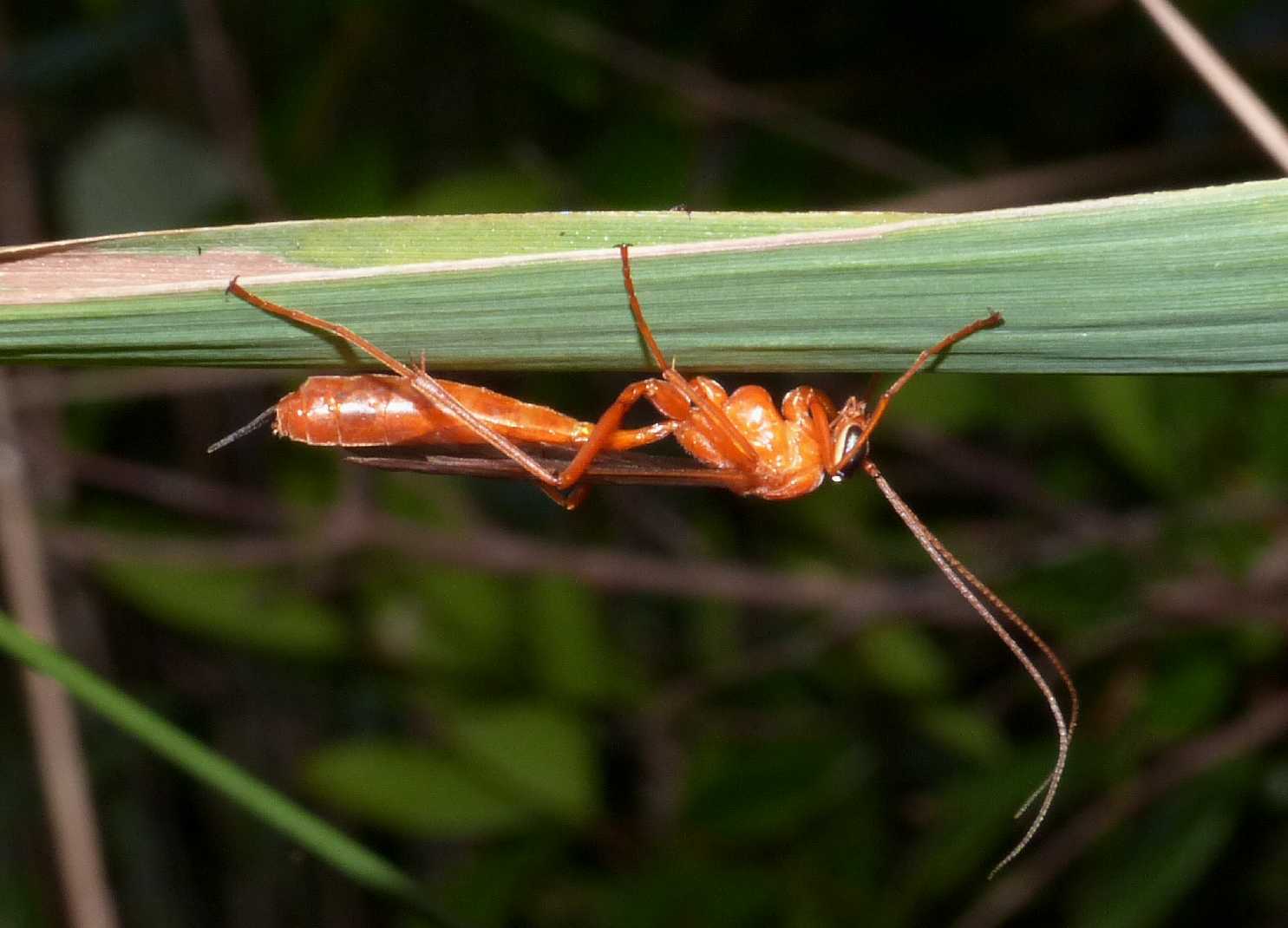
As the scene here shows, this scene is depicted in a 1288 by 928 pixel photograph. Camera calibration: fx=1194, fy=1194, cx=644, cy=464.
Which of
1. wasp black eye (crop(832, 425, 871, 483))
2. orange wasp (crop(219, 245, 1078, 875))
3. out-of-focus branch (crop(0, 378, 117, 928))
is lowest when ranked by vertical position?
wasp black eye (crop(832, 425, 871, 483))

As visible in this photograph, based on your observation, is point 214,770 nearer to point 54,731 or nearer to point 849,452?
point 849,452

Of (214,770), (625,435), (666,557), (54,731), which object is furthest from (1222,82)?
(666,557)

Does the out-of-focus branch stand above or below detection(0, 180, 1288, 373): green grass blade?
above

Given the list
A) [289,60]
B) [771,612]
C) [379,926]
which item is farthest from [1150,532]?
Answer: [379,926]

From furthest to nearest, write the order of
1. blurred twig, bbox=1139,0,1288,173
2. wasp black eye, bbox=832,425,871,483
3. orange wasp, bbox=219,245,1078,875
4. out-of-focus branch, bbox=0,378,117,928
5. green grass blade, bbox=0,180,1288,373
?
out-of-focus branch, bbox=0,378,117,928, wasp black eye, bbox=832,425,871,483, orange wasp, bbox=219,245,1078,875, blurred twig, bbox=1139,0,1288,173, green grass blade, bbox=0,180,1288,373

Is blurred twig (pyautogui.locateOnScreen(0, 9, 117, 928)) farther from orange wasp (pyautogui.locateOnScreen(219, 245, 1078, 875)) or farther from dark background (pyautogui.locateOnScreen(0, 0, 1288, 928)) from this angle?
orange wasp (pyautogui.locateOnScreen(219, 245, 1078, 875))

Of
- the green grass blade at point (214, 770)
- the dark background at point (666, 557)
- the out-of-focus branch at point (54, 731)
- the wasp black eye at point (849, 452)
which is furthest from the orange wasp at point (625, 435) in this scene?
the out-of-focus branch at point (54, 731)

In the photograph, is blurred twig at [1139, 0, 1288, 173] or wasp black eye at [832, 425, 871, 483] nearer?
blurred twig at [1139, 0, 1288, 173]

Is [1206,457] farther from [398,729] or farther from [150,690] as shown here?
[150,690]

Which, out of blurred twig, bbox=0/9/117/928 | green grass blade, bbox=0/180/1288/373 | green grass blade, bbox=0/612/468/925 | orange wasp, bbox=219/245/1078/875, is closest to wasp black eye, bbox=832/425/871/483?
orange wasp, bbox=219/245/1078/875
